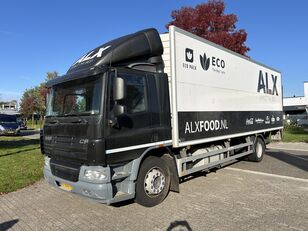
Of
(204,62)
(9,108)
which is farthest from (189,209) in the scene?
(9,108)

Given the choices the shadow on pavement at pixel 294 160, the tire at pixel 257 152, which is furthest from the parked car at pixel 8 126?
the tire at pixel 257 152

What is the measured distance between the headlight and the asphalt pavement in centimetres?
79

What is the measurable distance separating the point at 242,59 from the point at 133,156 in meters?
5.90

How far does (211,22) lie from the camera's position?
870 inches

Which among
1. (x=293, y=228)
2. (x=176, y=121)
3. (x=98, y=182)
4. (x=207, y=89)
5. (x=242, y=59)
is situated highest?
(x=242, y=59)

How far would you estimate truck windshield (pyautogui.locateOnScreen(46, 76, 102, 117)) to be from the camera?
582 cm

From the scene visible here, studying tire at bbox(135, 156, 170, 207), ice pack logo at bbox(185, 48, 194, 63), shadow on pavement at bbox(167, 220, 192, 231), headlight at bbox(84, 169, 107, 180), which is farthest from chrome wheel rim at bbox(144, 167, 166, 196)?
ice pack logo at bbox(185, 48, 194, 63)

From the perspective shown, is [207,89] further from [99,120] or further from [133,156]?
[99,120]

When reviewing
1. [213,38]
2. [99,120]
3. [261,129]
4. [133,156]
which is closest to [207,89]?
[133,156]

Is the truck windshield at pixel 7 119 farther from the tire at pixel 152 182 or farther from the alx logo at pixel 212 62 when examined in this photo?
the tire at pixel 152 182

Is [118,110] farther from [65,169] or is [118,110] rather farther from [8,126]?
[8,126]

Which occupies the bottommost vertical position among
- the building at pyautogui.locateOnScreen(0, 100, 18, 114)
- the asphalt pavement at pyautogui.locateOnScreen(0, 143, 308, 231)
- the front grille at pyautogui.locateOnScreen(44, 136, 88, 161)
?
the asphalt pavement at pyautogui.locateOnScreen(0, 143, 308, 231)

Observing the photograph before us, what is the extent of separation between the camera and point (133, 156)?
6156 millimetres

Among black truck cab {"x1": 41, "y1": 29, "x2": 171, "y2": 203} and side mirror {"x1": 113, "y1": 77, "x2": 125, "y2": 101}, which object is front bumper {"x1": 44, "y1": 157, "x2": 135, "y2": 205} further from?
side mirror {"x1": 113, "y1": 77, "x2": 125, "y2": 101}
